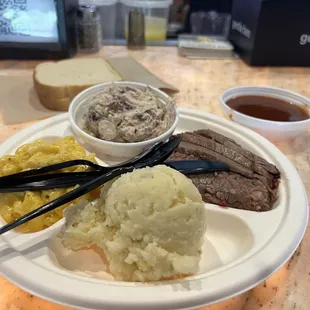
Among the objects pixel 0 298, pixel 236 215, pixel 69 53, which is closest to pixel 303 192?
pixel 236 215

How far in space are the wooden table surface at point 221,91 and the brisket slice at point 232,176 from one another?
184 millimetres

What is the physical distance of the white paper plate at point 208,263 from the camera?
0.79 m

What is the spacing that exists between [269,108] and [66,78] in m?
0.95

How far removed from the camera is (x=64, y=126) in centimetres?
146

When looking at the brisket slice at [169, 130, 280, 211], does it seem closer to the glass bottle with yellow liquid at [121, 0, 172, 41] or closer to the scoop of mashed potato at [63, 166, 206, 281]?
the scoop of mashed potato at [63, 166, 206, 281]

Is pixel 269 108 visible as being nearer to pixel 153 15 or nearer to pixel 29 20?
pixel 153 15

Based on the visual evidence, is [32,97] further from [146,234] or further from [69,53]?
[146,234]

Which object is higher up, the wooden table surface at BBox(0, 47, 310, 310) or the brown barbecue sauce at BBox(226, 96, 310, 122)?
the brown barbecue sauce at BBox(226, 96, 310, 122)

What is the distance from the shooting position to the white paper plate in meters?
0.79

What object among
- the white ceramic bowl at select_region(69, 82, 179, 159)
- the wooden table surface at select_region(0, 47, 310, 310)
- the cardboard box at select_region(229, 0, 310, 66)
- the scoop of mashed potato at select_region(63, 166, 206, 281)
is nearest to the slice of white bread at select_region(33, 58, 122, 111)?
the wooden table surface at select_region(0, 47, 310, 310)

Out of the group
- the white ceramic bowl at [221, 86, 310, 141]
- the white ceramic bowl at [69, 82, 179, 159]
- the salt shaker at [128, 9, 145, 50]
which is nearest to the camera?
the white ceramic bowl at [69, 82, 179, 159]

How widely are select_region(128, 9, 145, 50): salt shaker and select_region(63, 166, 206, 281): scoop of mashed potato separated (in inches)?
67.4

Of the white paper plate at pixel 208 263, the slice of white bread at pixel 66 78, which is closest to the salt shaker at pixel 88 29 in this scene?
the slice of white bread at pixel 66 78

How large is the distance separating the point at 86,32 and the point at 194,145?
138 cm
